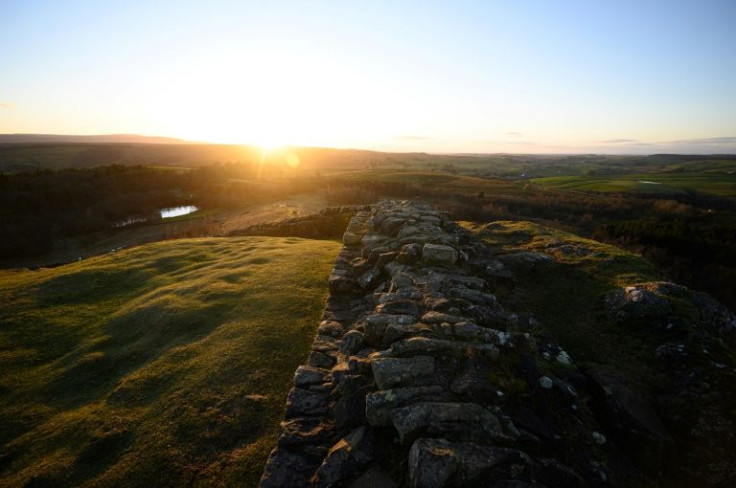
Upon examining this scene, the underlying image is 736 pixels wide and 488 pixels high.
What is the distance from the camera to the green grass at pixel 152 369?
6379 millimetres

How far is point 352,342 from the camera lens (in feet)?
25.9

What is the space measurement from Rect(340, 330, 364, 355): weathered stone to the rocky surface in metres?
0.03

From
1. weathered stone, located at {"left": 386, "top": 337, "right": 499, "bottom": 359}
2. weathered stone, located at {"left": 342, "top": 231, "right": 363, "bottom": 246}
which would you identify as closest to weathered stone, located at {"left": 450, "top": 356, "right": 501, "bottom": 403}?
weathered stone, located at {"left": 386, "top": 337, "right": 499, "bottom": 359}

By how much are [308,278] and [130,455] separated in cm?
786

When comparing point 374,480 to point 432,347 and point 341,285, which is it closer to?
point 432,347

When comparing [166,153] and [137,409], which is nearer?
[137,409]

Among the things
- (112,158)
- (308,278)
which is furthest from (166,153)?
(308,278)

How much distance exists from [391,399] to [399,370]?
0.60 m

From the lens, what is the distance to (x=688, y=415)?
21.2 feet

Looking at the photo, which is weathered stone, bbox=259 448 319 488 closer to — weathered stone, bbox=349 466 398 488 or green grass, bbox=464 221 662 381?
weathered stone, bbox=349 466 398 488

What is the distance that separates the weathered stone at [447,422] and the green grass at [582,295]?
483 centimetres

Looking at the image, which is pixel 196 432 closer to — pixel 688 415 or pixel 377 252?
pixel 377 252

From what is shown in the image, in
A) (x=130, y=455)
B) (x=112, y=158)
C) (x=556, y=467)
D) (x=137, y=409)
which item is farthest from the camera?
(x=112, y=158)

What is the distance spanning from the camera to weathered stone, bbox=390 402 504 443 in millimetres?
5055
